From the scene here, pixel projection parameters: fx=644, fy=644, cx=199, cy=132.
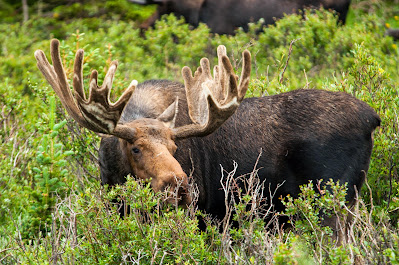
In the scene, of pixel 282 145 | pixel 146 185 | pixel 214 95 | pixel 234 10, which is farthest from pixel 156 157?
pixel 234 10

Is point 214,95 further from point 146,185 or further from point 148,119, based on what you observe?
point 146,185

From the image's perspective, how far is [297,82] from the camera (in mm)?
8383

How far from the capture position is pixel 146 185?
4574 millimetres

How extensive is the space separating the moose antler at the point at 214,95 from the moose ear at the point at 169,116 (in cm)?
11

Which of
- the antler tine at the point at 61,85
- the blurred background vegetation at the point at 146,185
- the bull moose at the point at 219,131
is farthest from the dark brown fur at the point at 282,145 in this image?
the antler tine at the point at 61,85

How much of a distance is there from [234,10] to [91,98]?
26.5ft

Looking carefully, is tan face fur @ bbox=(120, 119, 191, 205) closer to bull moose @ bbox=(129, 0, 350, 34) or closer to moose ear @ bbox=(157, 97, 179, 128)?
moose ear @ bbox=(157, 97, 179, 128)

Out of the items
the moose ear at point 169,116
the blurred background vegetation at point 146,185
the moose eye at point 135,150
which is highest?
the moose ear at point 169,116

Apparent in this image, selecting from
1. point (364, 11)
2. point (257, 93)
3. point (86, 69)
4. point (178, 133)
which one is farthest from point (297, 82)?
point (364, 11)

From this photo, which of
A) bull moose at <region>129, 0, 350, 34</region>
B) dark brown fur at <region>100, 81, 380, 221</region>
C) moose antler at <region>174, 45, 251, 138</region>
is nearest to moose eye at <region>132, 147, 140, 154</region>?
dark brown fur at <region>100, 81, 380, 221</region>

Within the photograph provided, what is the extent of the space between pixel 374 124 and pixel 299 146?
658 millimetres

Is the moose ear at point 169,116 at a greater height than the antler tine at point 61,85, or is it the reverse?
the antler tine at point 61,85

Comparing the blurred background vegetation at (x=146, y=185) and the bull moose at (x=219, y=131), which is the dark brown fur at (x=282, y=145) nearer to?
the bull moose at (x=219, y=131)

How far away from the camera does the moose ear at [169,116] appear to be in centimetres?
533
